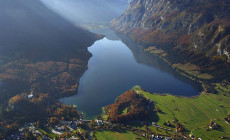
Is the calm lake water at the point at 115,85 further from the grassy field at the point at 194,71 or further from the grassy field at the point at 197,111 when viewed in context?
the grassy field at the point at 197,111

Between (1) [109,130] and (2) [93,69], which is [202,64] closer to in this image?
(2) [93,69]

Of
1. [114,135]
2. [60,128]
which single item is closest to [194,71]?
[114,135]

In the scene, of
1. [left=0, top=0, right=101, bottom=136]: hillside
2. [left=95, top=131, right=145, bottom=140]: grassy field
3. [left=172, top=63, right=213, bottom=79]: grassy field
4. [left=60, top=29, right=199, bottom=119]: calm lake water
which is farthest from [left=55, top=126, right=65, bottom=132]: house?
[left=172, top=63, right=213, bottom=79]: grassy field

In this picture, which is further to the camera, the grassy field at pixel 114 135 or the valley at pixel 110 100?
the valley at pixel 110 100

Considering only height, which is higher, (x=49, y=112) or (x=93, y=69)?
(x=93, y=69)

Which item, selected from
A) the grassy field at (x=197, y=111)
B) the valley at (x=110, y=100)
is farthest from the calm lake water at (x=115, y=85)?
the grassy field at (x=197, y=111)

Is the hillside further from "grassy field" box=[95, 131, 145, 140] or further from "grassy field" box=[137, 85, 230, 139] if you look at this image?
"grassy field" box=[137, 85, 230, 139]

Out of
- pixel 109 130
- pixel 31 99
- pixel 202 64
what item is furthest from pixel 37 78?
pixel 202 64
